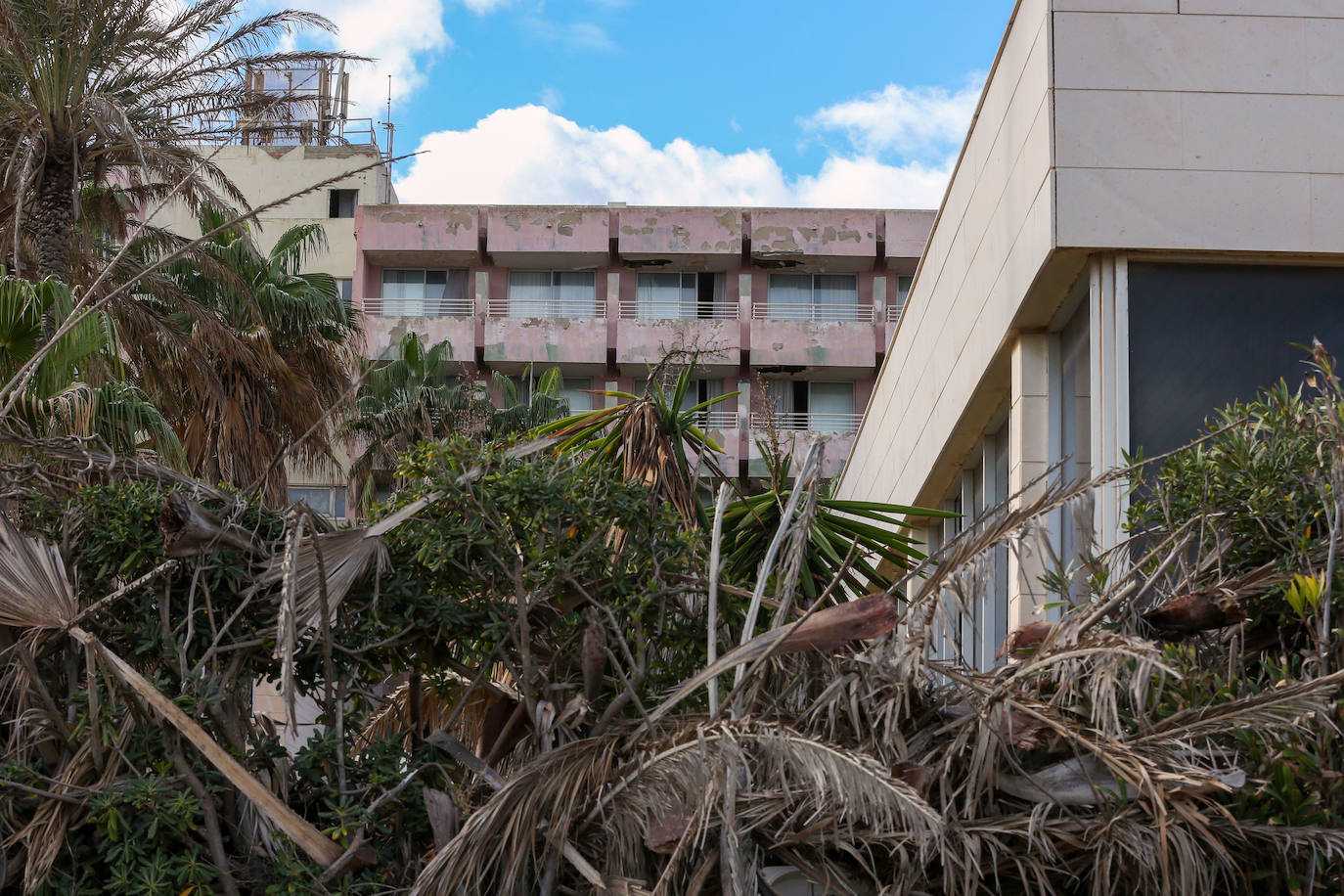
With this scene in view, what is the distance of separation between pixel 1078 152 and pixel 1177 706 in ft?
10.5

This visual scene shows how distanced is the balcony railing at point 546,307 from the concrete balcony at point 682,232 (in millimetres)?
1741

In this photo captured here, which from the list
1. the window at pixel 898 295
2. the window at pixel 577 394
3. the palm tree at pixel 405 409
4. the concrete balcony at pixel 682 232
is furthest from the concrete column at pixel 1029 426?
the window at pixel 898 295

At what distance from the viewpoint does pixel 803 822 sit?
4734 mm

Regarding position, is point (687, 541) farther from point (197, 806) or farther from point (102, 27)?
point (102, 27)

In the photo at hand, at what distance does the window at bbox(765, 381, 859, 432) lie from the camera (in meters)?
36.4

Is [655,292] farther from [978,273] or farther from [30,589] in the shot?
[30,589]

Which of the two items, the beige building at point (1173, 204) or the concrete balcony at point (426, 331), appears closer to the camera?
the beige building at point (1173, 204)

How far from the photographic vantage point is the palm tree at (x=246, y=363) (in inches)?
641

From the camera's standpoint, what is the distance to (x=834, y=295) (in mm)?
37156

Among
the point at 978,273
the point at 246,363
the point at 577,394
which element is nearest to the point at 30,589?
the point at 978,273

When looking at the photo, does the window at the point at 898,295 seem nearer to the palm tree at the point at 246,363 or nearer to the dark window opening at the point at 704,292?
the dark window opening at the point at 704,292

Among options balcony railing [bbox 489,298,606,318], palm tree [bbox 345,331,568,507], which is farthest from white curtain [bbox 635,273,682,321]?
palm tree [bbox 345,331,568,507]

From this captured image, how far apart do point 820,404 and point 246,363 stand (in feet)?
72.3

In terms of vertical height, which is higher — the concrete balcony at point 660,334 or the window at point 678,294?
the window at point 678,294
